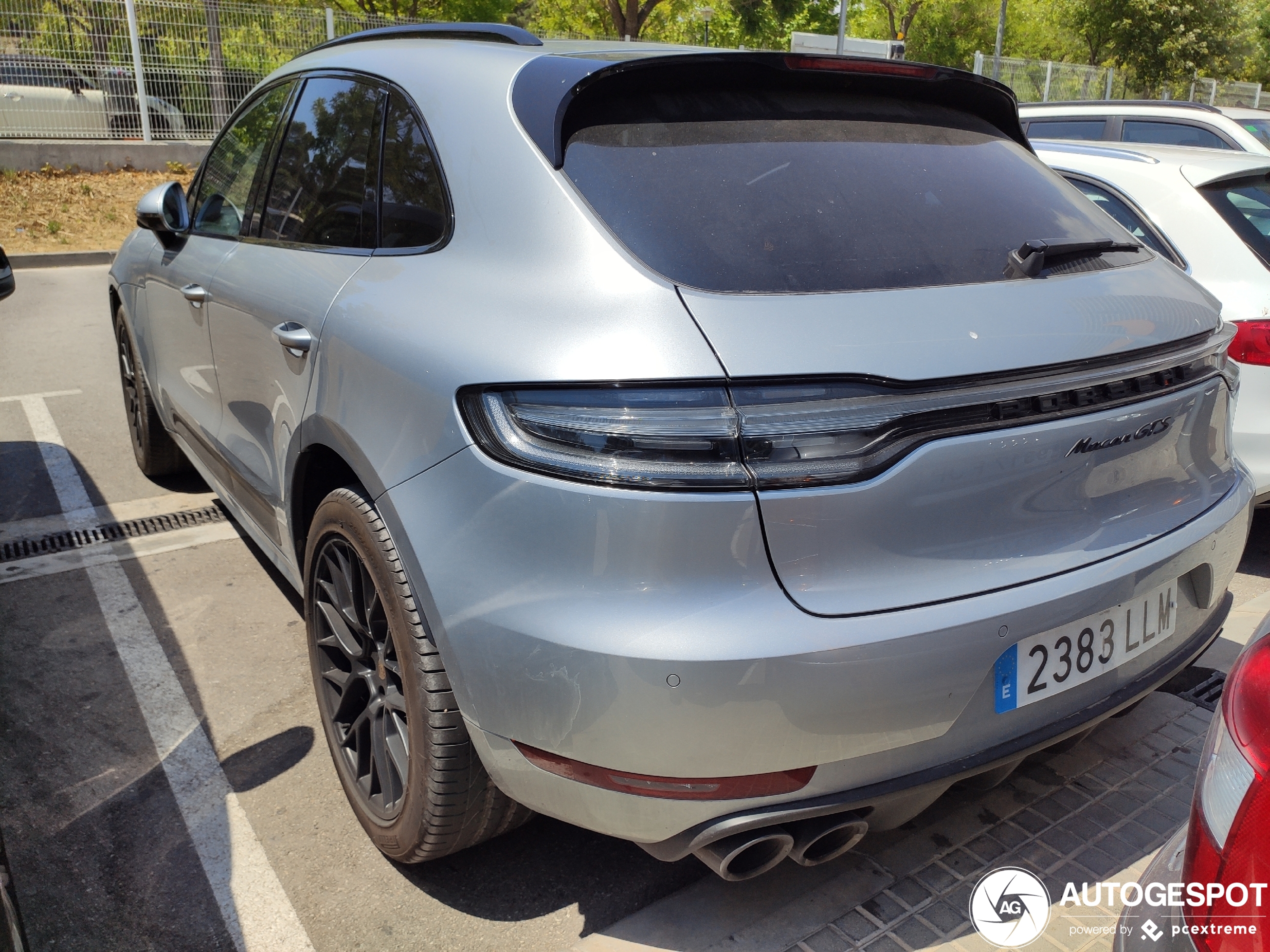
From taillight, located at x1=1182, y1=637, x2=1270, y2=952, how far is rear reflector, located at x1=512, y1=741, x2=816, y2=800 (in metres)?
0.59

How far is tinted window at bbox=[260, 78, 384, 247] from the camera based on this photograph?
2527mm

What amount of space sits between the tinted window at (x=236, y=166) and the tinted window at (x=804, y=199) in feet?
5.39

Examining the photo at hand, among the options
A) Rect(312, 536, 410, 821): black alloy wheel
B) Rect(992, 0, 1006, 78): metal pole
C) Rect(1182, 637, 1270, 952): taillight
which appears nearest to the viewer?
Rect(1182, 637, 1270, 952): taillight

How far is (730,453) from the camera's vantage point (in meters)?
1.63

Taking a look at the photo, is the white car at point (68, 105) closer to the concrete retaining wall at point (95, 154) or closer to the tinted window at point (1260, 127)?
the concrete retaining wall at point (95, 154)

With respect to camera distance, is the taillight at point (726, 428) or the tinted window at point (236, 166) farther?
the tinted window at point (236, 166)

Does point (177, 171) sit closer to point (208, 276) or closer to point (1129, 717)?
point (208, 276)

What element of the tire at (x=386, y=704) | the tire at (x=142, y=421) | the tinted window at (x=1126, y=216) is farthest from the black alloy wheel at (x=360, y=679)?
the tinted window at (x=1126, y=216)

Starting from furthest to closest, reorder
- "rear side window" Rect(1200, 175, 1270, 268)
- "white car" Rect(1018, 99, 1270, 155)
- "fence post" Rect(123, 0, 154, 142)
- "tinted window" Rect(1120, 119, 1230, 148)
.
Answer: "fence post" Rect(123, 0, 154, 142) → "tinted window" Rect(1120, 119, 1230, 148) → "white car" Rect(1018, 99, 1270, 155) → "rear side window" Rect(1200, 175, 1270, 268)

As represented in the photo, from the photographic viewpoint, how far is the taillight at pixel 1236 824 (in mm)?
1201

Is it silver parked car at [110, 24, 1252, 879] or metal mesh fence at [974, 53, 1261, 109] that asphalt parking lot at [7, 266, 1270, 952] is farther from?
metal mesh fence at [974, 53, 1261, 109]

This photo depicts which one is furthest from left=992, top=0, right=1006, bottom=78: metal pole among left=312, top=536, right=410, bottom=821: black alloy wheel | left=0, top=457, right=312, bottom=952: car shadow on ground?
left=312, top=536, right=410, bottom=821: black alloy wheel

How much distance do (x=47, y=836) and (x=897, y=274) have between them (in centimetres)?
226

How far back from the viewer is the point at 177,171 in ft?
52.0
